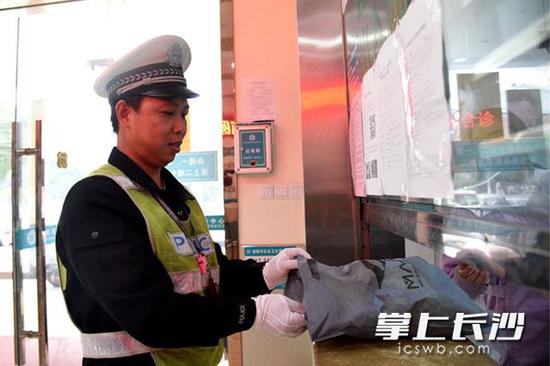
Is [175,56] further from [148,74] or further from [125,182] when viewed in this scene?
[125,182]

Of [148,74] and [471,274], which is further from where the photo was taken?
[148,74]

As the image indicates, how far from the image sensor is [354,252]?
58.2 inches

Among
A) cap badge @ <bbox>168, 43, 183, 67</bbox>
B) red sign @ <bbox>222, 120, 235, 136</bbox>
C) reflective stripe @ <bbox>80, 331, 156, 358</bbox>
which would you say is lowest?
reflective stripe @ <bbox>80, 331, 156, 358</bbox>

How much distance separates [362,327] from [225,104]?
133 cm

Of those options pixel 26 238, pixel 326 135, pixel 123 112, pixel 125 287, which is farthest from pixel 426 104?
pixel 26 238

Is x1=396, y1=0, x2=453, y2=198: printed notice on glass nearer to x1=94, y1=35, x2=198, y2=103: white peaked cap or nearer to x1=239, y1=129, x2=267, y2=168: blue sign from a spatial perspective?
x1=94, y1=35, x2=198, y2=103: white peaked cap

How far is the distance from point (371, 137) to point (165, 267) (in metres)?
0.57

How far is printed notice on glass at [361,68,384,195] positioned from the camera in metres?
0.88

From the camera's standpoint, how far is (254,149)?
5.71ft

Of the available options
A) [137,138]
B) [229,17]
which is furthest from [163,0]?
[137,138]

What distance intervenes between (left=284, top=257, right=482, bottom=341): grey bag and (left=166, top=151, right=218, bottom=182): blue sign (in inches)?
49.6

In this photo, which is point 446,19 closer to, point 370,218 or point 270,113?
point 370,218

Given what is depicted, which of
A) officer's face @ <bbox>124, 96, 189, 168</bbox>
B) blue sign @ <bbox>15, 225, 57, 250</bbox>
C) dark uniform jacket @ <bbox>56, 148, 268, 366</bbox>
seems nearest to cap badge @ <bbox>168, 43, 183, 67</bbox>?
officer's face @ <bbox>124, 96, 189, 168</bbox>

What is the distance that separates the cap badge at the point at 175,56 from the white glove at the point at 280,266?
60 cm
